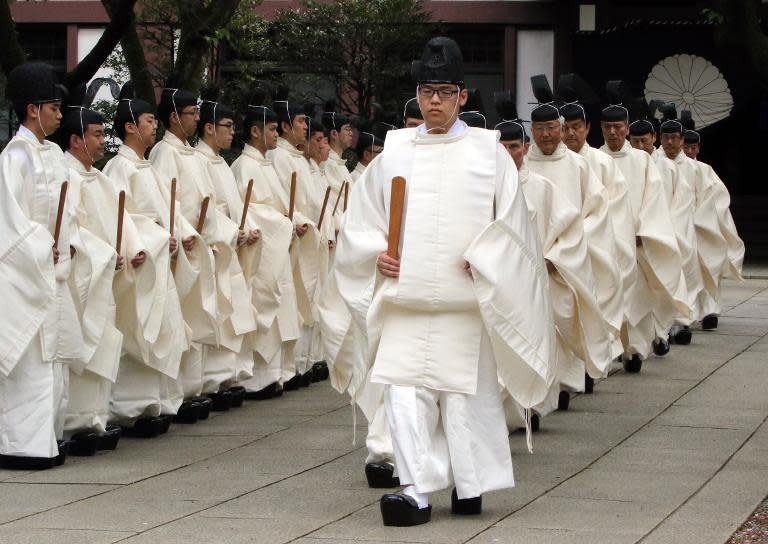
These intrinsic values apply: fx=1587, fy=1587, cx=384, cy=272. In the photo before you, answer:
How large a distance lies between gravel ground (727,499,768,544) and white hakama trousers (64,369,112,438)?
351 cm

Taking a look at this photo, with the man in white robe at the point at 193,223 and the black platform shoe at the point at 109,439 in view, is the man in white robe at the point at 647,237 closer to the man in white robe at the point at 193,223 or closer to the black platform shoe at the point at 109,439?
the man in white robe at the point at 193,223

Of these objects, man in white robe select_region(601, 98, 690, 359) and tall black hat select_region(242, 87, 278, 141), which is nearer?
tall black hat select_region(242, 87, 278, 141)

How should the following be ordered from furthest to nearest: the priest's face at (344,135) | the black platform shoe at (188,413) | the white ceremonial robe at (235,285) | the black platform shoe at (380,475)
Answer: the priest's face at (344,135) < the white ceremonial robe at (235,285) < the black platform shoe at (188,413) < the black platform shoe at (380,475)

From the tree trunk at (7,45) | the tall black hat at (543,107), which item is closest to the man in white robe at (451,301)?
the tall black hat at (543,107)

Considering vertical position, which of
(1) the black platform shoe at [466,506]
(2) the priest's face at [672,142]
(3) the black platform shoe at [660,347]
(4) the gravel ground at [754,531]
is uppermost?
(2) the priest's face at [672,142]

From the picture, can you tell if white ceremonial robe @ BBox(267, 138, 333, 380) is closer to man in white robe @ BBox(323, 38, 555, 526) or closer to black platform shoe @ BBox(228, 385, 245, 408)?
black platform shoe @ BBox(228, 385, 245, 408)

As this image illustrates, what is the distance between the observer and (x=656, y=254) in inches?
472

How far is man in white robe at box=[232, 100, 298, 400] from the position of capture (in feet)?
35.2

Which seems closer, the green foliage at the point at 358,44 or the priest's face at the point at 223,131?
the priest's face at the point at 223,131

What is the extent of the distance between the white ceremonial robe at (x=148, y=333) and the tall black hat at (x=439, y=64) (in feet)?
9.09

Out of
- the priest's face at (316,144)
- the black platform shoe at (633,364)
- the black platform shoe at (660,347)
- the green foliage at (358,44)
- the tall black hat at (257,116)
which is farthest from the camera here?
the green foliage at (358,44)

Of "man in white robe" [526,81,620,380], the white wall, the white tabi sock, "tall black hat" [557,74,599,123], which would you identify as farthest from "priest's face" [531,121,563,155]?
the white wall

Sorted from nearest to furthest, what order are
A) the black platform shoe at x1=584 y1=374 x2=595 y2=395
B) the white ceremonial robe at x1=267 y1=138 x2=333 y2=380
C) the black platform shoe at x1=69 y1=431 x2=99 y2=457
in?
the black platform shoe at x1=69 y1=431 x2=99 y2=457 → the black platform shoe at x1=584 y1=374 x2=595 y2=395 → the white ceremonial robe at x1=267 y1=138 x2=333 y2=380

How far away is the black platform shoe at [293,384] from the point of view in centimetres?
1125
